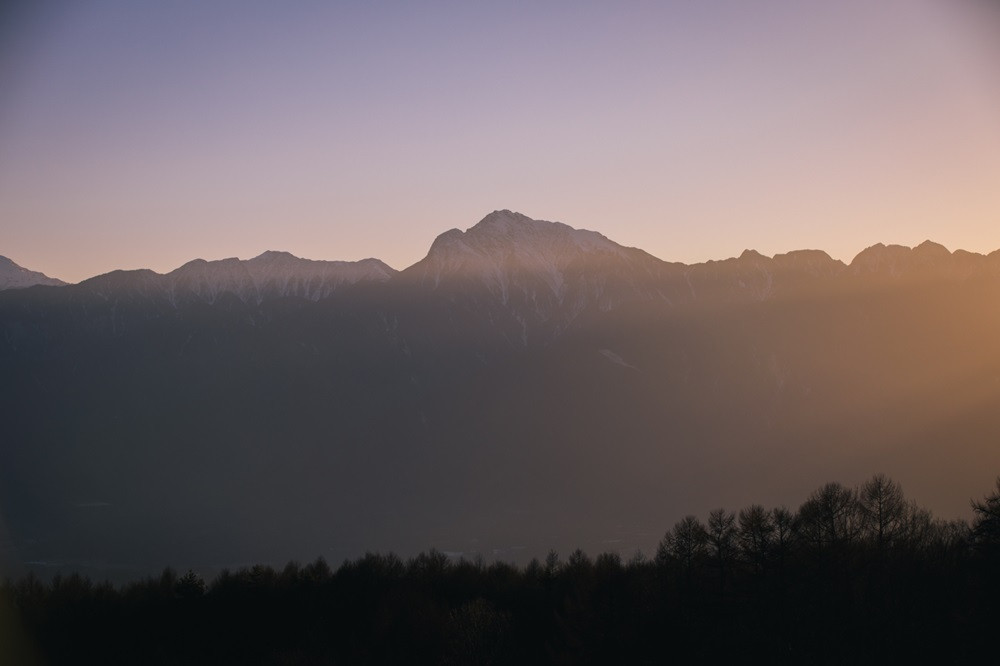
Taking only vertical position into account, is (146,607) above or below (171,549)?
above

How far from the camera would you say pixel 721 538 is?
62.5 m

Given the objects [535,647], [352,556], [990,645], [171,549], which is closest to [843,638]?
[990,645]

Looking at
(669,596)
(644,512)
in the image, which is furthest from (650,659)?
(644,512)

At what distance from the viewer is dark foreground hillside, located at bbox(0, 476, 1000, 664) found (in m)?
50.4

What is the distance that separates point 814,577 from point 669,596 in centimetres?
868

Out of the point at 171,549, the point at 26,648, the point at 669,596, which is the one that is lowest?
the point at 171,549

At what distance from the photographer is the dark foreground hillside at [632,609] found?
5044cm

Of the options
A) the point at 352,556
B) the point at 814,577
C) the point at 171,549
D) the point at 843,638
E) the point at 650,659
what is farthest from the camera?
the point at 171,549

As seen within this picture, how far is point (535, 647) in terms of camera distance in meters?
58.4

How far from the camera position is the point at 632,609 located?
56750 millimetres

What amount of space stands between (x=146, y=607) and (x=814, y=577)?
47.5 metres

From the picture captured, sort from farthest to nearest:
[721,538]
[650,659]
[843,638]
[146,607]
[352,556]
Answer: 1. [352,556]
2. [146,607]
3. [721,538]
4. [650,659]
5. [843,638]

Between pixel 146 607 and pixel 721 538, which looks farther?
pixel 146 607

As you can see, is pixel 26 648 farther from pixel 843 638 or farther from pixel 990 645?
pixel 990 645
